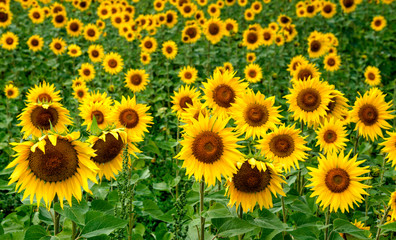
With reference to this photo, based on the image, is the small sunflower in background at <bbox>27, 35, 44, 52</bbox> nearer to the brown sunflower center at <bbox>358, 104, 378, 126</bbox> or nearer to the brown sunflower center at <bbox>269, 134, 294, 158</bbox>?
the brown sunflower center at <bbox>269, 134, 294, 158</bbox>

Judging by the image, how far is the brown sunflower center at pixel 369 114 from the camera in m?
3.45

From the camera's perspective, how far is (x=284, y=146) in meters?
2.95

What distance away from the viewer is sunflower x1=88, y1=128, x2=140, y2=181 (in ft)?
7.30

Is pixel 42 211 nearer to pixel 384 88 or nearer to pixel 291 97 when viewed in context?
pixel 291 97

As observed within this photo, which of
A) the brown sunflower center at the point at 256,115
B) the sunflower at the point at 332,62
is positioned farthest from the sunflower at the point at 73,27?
the brown sunflower center at the point at 256,115

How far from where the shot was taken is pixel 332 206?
2555 millimetres

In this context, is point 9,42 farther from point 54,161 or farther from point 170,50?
point 54,161

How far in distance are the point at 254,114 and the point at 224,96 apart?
0.96ft

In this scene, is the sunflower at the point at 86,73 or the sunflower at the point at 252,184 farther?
the sunflower at the point at 86,73

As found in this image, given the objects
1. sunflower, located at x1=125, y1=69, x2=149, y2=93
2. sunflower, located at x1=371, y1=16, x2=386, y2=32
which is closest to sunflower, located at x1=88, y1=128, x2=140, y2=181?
sunflower, located at x1=125, y1=69, x2=149, y2=93

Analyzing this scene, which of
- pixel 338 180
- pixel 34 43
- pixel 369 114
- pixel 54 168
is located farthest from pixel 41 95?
pixel 34 43

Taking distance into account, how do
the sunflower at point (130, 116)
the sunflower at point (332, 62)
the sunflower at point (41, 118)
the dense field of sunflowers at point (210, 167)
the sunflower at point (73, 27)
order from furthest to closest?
the sunflower at point (73, 27) < the sunflower at point (332, 62) < the sunflower at point (130, 116) < the sunflower at point (41, 118) < the dense field of sunflowers at point (210, 167)

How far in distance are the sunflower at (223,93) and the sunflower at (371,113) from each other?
1208 mm

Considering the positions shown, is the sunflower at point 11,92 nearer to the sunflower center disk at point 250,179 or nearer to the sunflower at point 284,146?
the sunflower at point 284,146
